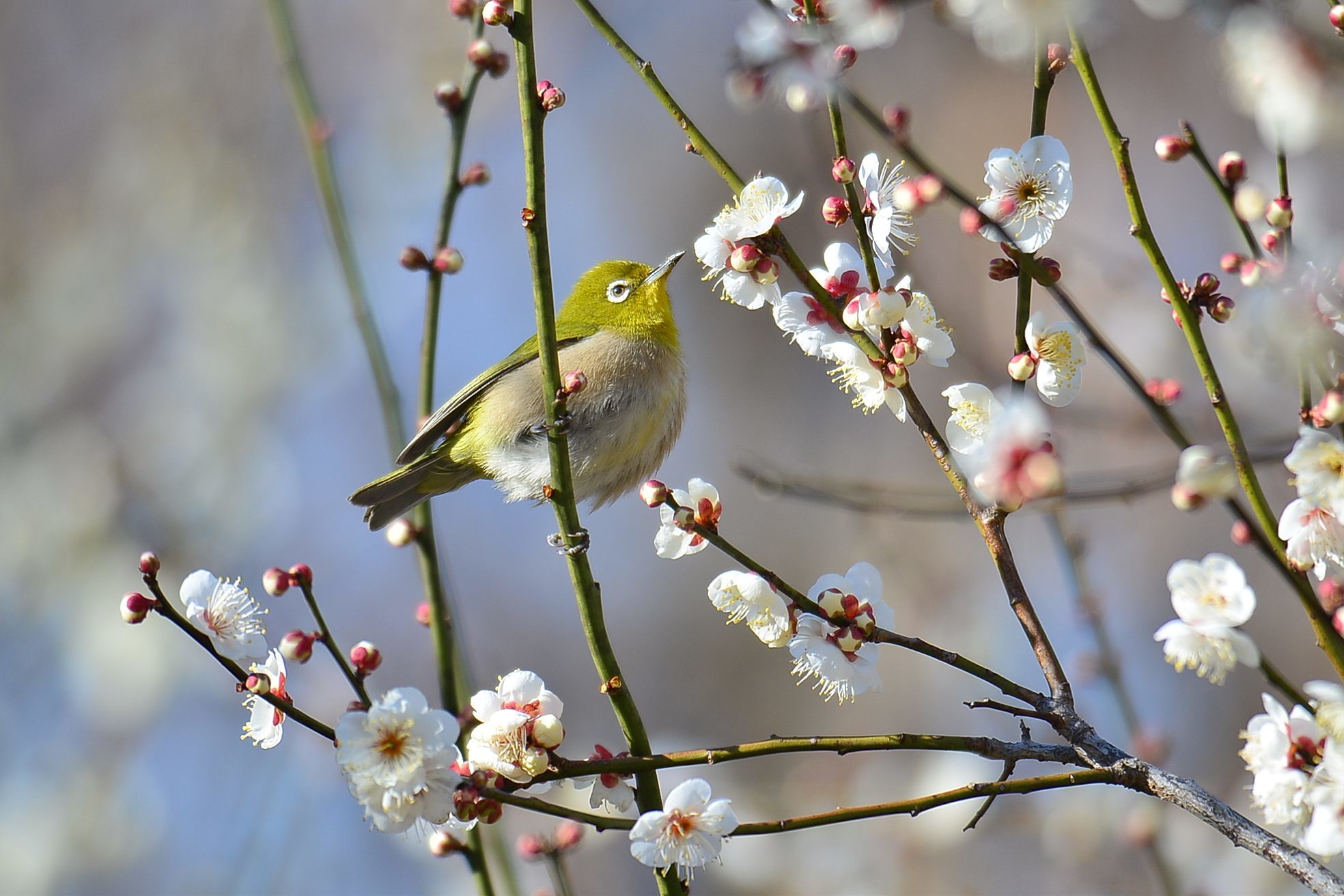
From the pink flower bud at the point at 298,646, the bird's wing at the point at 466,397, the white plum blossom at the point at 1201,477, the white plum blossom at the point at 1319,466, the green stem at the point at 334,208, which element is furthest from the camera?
the bird's wing at the point at 466,397

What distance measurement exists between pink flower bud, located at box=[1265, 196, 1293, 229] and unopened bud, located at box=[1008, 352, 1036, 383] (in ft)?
1.40

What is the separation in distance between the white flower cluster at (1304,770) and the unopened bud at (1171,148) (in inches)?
34.4

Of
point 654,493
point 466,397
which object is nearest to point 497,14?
point 654,493

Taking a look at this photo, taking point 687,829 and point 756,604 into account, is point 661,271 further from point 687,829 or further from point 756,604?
point 687,829

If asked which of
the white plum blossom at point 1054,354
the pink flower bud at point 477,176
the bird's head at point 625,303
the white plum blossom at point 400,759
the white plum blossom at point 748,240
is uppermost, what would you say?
the bird's head at point 625,303

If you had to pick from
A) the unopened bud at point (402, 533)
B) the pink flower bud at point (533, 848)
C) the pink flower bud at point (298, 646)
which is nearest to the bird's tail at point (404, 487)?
the unopened bud at point (402, 533)

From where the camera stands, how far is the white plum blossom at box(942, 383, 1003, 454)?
6.44 feet

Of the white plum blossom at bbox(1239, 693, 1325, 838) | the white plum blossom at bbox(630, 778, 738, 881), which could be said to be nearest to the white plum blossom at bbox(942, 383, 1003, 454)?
the white plum blossom at bbox(1239, 693, 1325, 838)

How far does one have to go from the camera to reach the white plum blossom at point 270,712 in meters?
1.86

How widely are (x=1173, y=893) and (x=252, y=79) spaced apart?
337 inches

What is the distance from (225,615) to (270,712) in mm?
185

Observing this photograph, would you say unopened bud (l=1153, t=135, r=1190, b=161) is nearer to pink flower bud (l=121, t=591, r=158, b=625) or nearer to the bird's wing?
pink flower bud (l=121, t=591, r=158, b=625)

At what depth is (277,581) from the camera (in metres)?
2.05

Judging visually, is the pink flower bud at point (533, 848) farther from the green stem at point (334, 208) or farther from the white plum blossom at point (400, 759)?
the green stem at point (334, 208)
